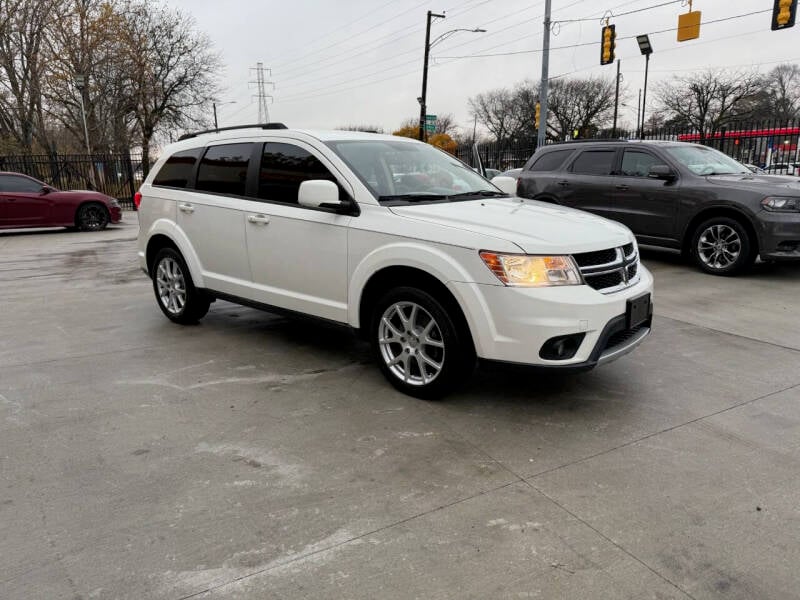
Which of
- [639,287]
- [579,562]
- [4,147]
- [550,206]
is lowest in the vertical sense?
[579,562]

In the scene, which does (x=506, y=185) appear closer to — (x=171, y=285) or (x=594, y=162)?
(x=171, y=285)

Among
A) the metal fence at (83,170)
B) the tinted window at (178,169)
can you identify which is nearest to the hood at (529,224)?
the tinted window at (178,169)

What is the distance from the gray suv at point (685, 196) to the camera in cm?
768

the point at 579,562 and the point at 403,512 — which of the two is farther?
the point at 403,512

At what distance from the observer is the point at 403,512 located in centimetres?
275

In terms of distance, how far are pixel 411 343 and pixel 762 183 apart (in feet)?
21.0

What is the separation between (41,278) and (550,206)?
301 inches

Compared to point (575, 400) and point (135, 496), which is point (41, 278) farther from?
point (575, 400)

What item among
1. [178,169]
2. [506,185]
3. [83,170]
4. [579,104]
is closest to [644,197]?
[506,185]

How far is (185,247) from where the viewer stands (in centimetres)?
561

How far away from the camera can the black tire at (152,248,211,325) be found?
18.9 ft

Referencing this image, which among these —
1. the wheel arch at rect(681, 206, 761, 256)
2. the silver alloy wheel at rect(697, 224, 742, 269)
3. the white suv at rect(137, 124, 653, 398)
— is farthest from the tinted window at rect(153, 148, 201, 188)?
the silver alloy wheel at rect(697, 224, 742, 269)

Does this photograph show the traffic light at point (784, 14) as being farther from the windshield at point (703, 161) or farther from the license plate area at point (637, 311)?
the license plate area at point (637, 311)

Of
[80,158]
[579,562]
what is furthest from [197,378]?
[80,158]
